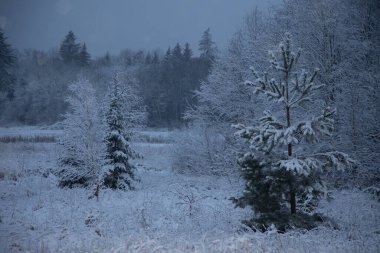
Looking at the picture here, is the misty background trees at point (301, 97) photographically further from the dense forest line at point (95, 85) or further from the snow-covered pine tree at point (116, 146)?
the dense forest line at point (95, 85)

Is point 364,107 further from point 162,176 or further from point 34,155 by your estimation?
point 34,155

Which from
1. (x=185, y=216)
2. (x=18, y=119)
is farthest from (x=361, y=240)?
(x=18, y=119)

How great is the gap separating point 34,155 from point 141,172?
382 inches

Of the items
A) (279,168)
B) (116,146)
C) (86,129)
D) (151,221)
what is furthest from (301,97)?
(116,146)

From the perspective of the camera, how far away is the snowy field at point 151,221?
5836 millimetres

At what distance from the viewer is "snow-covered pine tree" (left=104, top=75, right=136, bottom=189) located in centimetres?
1611

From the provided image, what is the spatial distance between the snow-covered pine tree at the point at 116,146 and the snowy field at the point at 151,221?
1.02 m

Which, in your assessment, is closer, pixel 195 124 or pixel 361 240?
pixel 361 240

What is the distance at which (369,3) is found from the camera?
14891 mm

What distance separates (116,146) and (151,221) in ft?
25.5

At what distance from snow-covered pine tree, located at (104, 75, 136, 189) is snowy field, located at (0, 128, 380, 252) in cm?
102

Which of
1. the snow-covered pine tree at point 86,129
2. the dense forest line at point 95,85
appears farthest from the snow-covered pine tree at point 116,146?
the dense forest line at point 95,85

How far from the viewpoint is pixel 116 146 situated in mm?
16516

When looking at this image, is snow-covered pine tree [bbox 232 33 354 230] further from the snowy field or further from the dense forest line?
the dense forest line
